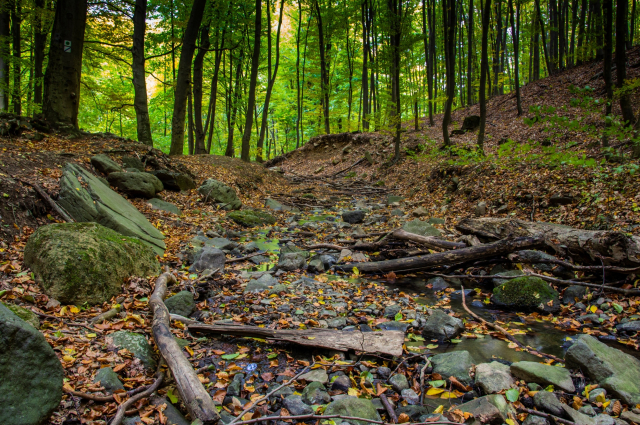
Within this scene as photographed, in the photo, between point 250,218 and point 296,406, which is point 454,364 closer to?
point 296,406

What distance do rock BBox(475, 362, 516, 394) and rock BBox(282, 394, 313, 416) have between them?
144cm

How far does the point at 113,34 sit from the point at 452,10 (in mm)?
13753

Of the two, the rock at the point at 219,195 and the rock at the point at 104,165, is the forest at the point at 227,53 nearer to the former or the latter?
the rock at the point at 104,165

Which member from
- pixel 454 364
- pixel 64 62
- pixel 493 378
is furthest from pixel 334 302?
pixel 64 62

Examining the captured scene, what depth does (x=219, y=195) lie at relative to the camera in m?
9.98

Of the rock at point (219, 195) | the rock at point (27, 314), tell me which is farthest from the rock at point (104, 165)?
the rock at point (27, 314)

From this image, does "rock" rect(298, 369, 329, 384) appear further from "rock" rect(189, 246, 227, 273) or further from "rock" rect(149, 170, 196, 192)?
"rock" rect(149, 170, 196, 192)

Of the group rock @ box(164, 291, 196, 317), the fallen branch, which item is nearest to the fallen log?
rock @ box(164, 291, 196, 317)

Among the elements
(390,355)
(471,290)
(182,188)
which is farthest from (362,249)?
(182,188)

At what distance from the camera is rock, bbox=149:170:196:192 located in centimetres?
920

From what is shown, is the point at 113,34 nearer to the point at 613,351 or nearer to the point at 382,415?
the point at 382,415

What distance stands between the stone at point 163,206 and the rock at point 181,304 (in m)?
4.40

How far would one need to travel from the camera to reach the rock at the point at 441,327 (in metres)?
3.56

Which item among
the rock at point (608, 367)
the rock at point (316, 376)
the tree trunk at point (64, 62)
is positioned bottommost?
the rock at point (316, 376)
